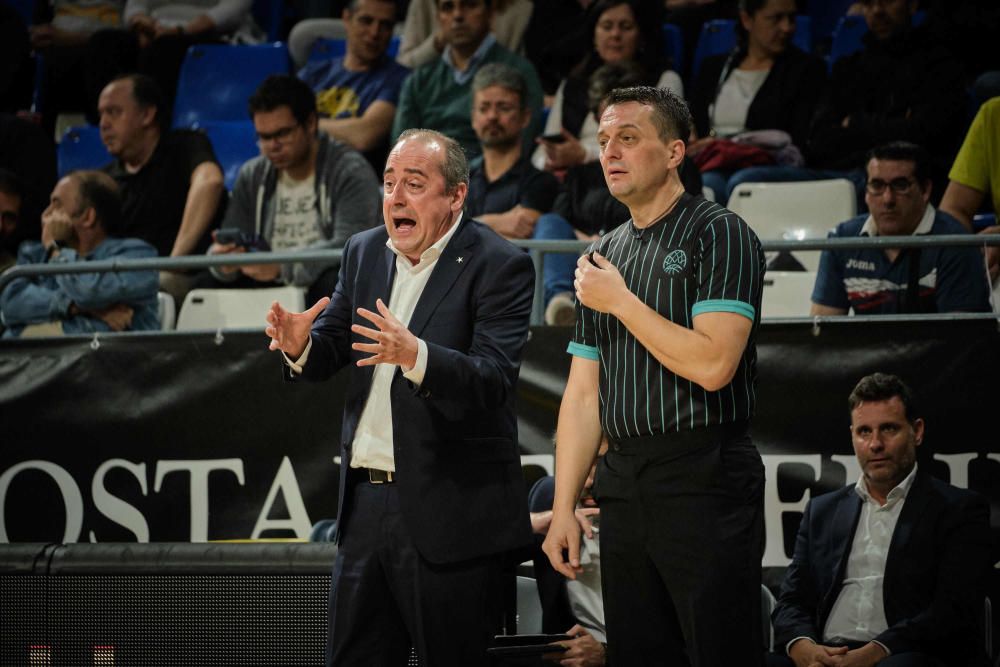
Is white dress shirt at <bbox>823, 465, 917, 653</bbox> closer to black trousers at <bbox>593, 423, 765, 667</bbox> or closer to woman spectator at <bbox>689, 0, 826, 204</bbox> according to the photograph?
black trousers at <bbox>593, 423, 765, 667</bbox>

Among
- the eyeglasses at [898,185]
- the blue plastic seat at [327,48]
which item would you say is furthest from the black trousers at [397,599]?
the blue plastic seat at [327,48]

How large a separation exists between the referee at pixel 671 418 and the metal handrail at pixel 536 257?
1.45 meters

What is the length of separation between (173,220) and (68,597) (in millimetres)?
3103

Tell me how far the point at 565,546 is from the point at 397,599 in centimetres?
43

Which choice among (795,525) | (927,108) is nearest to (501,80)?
(927,108)

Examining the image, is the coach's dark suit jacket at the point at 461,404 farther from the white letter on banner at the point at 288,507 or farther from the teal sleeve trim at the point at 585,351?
the white letter on banner at the point at 288,507

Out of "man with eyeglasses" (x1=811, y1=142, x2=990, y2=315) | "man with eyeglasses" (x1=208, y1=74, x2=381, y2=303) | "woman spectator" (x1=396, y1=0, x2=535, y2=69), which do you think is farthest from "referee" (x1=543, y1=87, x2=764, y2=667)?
"woman spectator" (x1=396, y1=0, x2=535, y2=69)

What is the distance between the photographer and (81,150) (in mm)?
7738

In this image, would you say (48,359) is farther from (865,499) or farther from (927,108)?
(927,108)

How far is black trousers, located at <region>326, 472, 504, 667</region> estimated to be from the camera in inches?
119

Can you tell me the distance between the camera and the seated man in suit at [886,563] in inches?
157

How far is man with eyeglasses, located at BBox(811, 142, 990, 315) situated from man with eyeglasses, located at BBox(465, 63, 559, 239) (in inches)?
60.1

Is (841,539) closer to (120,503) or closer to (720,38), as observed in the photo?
(120,503)

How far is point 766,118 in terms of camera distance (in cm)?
666
